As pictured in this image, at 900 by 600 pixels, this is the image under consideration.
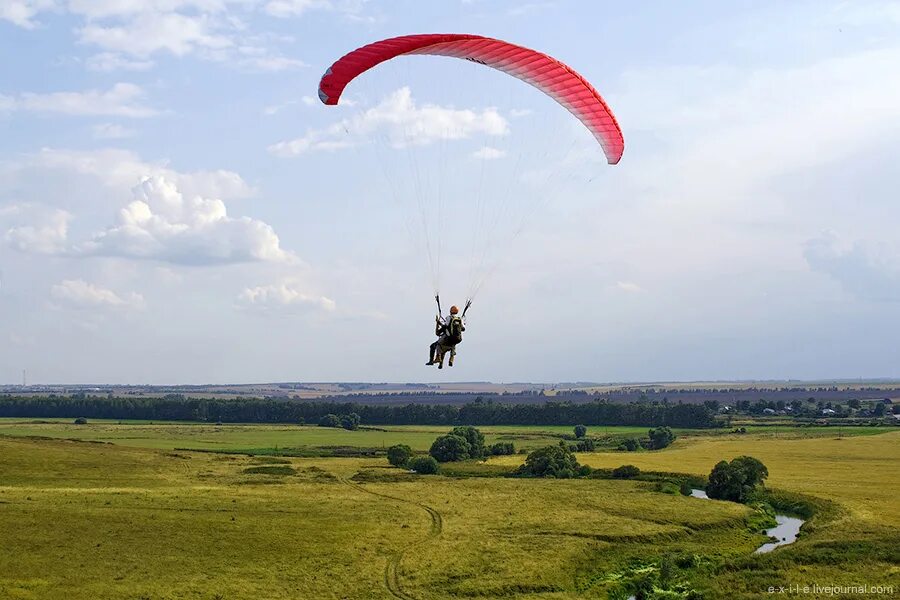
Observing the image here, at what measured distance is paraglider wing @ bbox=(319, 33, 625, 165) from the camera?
87.0 feet

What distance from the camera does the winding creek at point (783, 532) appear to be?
42.8 meters

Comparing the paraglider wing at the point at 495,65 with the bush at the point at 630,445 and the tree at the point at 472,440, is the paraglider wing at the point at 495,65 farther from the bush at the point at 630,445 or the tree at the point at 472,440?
the bush at the point at 630,445

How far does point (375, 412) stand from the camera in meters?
146

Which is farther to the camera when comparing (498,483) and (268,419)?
(268,419)

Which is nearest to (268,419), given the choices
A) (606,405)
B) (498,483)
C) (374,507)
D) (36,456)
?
(606,405)

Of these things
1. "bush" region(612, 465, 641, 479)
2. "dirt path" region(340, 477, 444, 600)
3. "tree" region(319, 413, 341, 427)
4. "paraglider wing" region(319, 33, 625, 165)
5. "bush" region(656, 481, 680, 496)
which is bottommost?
"dirt path" region(340, 477, 444, 600)

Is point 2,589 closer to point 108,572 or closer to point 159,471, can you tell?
point 108,572

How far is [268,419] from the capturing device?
151125mm

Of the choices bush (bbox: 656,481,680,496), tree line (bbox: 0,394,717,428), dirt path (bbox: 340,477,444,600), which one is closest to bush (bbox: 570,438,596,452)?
bush (bbox: 656,481,680,496)

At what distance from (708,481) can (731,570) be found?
24311 millimetres

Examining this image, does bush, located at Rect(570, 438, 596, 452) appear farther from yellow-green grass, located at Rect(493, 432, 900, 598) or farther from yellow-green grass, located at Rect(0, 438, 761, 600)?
yellow-green grass, located at Rect(0, 438, 761, 600)

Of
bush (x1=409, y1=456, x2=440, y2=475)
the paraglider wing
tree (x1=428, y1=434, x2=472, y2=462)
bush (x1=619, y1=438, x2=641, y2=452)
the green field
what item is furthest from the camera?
bush (x1=619, y1=438, x2=641, y2=452)

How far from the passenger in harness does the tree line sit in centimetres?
10500

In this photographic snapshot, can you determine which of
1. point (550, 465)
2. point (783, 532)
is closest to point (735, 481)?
point (783, 532)
